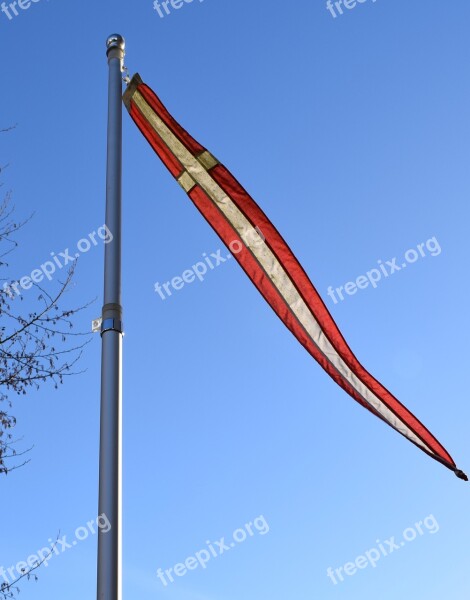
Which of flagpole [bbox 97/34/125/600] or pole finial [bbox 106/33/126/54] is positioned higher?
pole finial [bbox 106/33/126/54]

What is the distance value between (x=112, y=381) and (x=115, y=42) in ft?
11.8

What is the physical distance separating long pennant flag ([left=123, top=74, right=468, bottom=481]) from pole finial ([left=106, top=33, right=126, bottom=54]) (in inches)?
12.8

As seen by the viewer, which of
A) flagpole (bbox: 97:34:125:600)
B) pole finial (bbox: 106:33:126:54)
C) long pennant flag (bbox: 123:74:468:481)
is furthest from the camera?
pole finial (bbox: 106:33:126:54)

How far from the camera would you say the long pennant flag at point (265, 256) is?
6160 millimetres

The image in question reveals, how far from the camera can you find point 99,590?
4320mm

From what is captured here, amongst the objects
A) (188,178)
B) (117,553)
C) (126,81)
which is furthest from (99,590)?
(126,81)

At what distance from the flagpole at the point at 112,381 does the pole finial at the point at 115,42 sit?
451mm

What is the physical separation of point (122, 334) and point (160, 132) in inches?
99.9

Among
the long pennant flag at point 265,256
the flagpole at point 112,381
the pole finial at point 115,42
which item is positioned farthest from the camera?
the pole finial at point 115,42

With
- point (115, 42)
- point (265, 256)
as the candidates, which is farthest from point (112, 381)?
point (115, 42)

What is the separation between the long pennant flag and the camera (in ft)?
20.2

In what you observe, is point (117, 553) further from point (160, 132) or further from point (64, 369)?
point (64, 369)

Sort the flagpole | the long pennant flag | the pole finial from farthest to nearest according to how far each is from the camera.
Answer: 1. the pole finial
2. the long pennant flag
3. the flagpole

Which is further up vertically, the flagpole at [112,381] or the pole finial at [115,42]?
the pole finial at [115,42]
